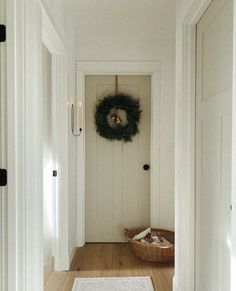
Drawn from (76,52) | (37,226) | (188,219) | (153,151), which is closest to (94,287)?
(188,219)

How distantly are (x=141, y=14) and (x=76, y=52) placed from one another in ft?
2.84

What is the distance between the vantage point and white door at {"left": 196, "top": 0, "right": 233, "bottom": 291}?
1.55 metres

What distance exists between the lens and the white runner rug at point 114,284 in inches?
97.5

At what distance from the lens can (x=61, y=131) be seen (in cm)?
278

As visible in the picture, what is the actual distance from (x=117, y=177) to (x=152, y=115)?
2.75ft

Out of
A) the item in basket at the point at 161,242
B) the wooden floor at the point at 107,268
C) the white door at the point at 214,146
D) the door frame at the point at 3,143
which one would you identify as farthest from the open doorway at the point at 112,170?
the door frame at the point at 3,143

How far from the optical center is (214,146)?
1757 millimetres

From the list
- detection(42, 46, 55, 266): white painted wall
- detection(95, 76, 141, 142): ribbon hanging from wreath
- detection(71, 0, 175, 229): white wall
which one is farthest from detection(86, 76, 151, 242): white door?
detection(42, 46, 55, 266): white painted wall

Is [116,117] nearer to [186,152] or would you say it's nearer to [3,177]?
[186,152]

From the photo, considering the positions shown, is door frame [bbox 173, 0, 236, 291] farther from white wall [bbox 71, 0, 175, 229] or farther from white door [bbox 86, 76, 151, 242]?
white door [bbox 86, 76, 151, 242]

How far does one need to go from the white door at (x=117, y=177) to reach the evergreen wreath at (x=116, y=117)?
0.10 metres

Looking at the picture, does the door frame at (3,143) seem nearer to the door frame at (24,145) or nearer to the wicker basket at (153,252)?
the door frame at (24,145)

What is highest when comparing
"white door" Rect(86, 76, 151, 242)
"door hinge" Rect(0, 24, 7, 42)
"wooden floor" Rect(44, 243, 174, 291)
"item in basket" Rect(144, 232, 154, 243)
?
"door hinge" Rect(0, 24, 7, 42)

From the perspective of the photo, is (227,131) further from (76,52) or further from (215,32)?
(76,52)
